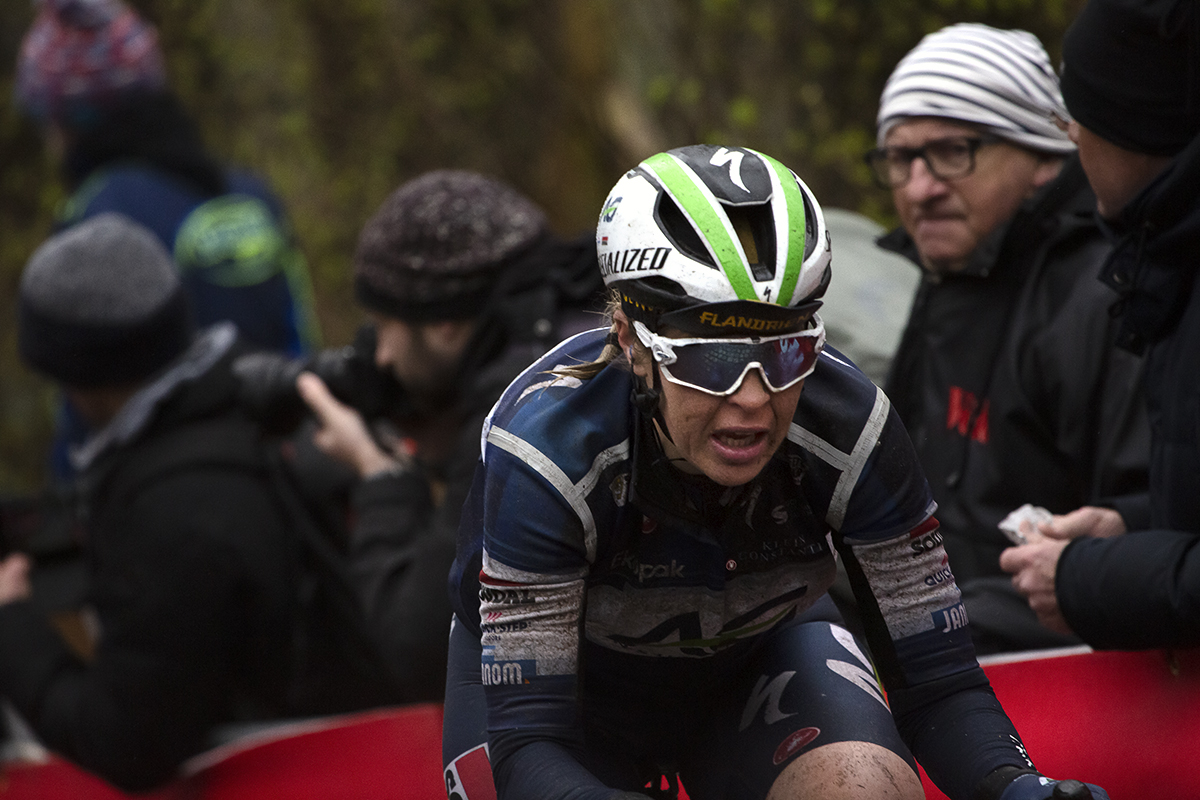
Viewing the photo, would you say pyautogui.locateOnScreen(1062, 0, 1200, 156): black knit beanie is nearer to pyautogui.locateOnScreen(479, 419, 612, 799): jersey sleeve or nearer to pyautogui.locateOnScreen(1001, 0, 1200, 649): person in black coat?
pyautogui.locateOnScreen(1001, 0, 1200, 649): person in black coat

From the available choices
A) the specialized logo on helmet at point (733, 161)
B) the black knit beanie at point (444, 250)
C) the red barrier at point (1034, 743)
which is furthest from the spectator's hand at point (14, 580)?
the specialized logo on helmet at point (733, 161)

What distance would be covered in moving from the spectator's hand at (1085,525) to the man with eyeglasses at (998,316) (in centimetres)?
6

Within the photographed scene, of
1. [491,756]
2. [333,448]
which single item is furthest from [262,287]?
[491,756]

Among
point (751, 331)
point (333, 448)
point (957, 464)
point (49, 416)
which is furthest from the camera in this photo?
point (49, 416)

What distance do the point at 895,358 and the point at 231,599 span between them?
6.63 ft

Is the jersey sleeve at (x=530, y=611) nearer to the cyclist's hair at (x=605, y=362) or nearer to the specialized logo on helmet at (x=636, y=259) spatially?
the cyclist's hair at (x=605, y=362)

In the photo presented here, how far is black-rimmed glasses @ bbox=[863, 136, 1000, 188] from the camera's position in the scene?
367 cm

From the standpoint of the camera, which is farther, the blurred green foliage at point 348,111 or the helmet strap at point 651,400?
the blurred green foliage at point 348,111

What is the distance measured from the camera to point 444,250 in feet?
13.2

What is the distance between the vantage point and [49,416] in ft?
34.0

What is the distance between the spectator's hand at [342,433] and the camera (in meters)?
4.17

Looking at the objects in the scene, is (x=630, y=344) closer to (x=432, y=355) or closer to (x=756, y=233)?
(x=756, y=233)

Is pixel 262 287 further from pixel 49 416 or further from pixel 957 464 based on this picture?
pixel 49 416

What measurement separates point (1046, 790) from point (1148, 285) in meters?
1.28
